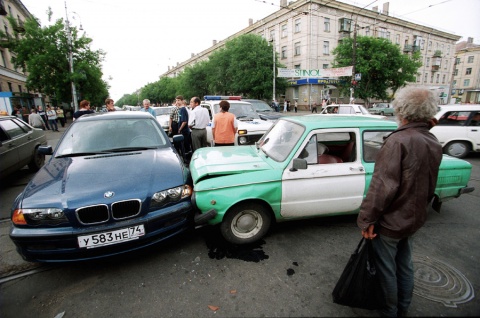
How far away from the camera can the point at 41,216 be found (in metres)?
2.45

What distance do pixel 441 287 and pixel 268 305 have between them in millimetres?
1809

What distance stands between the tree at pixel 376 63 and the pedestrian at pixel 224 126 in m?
25.3

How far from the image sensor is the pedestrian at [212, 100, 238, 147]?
19.2 ft

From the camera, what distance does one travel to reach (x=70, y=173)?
293 centimetres

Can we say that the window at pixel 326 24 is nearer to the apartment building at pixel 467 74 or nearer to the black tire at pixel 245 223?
the black tire at pixel 245 223

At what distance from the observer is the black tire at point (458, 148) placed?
7582 millimetres

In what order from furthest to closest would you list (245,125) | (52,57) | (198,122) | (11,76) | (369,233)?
1. (11,76)
2. (52,57)
3. (245,125)
4. (198,122)
5. (369,233)

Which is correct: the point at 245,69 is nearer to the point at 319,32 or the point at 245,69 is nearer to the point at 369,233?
the point at 319,32

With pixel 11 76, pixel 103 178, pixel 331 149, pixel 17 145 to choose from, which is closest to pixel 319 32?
pixel 331 149

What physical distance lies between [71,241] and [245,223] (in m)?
1.92

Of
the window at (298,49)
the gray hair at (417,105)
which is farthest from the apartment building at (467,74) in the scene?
the gray hair at (417,105)

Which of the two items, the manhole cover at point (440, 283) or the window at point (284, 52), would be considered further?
the window at point (284, 52)

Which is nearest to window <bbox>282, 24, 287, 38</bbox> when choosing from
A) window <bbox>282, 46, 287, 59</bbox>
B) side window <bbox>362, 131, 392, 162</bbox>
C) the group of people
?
window <bbox>282, 46, 287, 59</bbox>

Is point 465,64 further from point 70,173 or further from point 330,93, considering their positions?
point 70,173
